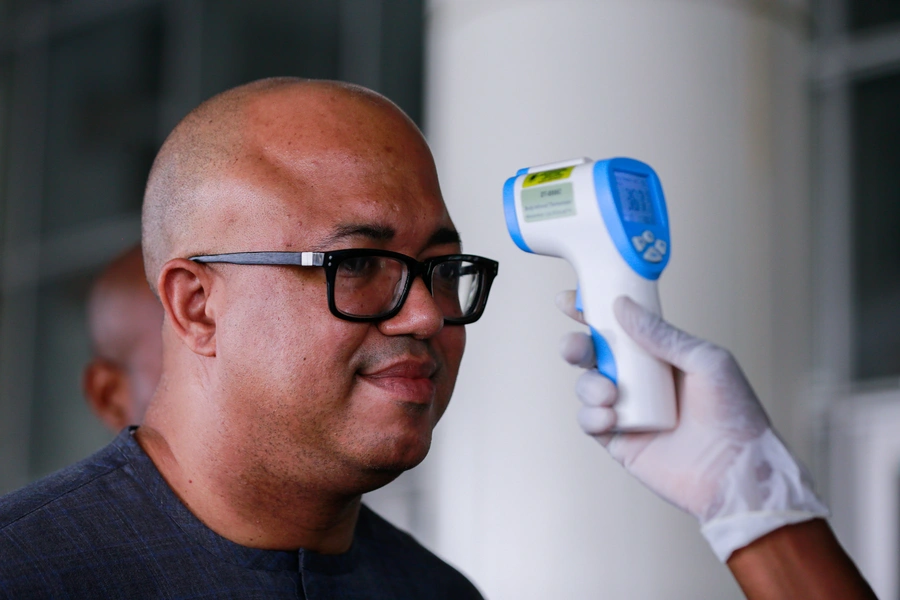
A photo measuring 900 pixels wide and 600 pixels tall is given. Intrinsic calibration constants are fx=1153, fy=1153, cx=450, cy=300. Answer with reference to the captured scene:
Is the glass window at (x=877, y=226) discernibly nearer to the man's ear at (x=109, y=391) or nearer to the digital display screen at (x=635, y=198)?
the man's ear at (x=109, y=391)

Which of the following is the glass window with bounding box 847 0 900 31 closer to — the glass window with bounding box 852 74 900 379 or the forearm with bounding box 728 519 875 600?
the glass window with bounding box 852 74 900 379

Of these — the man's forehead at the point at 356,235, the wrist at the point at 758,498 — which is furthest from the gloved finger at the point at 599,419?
the man's forehead at the point at 356,235

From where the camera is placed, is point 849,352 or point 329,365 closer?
point 329,365

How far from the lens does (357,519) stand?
2299mm

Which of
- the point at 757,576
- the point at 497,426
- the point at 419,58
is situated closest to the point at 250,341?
the point at 757,576

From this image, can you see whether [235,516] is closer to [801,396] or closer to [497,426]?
[497,426]

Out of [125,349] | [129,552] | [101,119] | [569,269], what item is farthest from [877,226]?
[101,119]

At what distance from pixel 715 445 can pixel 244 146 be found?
3.16 feet

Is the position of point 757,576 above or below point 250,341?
below

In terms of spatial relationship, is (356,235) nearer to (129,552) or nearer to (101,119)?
(129,552)

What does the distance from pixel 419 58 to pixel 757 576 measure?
542 centimetres

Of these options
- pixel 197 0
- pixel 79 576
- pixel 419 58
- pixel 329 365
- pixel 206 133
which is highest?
pixel 197 0

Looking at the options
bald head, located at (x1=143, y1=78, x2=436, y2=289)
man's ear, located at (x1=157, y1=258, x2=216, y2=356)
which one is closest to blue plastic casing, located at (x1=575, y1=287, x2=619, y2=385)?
bald head, located at (x1=143, y1=78, x2=436, y2=289)

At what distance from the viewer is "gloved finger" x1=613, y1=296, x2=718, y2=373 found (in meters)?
1.82
